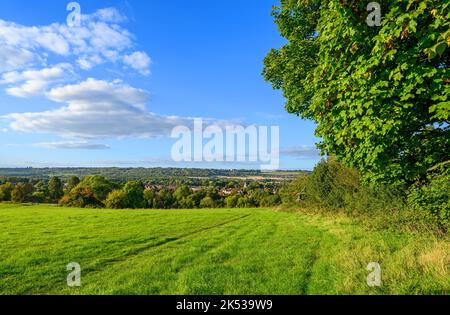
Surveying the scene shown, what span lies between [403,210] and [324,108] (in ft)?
45.1

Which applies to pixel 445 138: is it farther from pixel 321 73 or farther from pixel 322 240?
pixel 322 240

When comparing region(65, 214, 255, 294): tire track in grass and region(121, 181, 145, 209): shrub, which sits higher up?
region(65, 214, 255, 294): tire track in grass

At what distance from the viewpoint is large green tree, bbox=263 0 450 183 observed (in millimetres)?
7797

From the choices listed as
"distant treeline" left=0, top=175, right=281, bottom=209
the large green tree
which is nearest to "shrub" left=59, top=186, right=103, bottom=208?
"distant treeline" left=0, top=175, right=281, bottom=209

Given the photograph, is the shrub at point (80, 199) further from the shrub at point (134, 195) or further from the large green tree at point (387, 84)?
the large green tree at point (387, 84)

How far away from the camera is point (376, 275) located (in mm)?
8867

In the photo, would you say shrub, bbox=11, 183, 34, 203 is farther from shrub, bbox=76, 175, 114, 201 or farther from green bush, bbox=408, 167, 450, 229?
green bush, bbox=408, 167, 450, 229

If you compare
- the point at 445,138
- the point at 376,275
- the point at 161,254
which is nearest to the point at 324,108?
the point at 445,138

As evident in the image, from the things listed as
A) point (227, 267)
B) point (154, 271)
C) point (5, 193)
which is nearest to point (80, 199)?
point (5, 193)

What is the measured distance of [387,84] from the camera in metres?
→ 8.23

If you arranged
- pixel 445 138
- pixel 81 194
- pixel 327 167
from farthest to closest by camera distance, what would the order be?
pixel 81 194 < pixel 327 167 < pixel 445 138

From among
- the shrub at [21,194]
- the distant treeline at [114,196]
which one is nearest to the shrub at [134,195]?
the distant treeline at [114,196]

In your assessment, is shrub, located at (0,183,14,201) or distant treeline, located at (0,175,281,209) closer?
distant treeline, located at (0,175,281,209)
